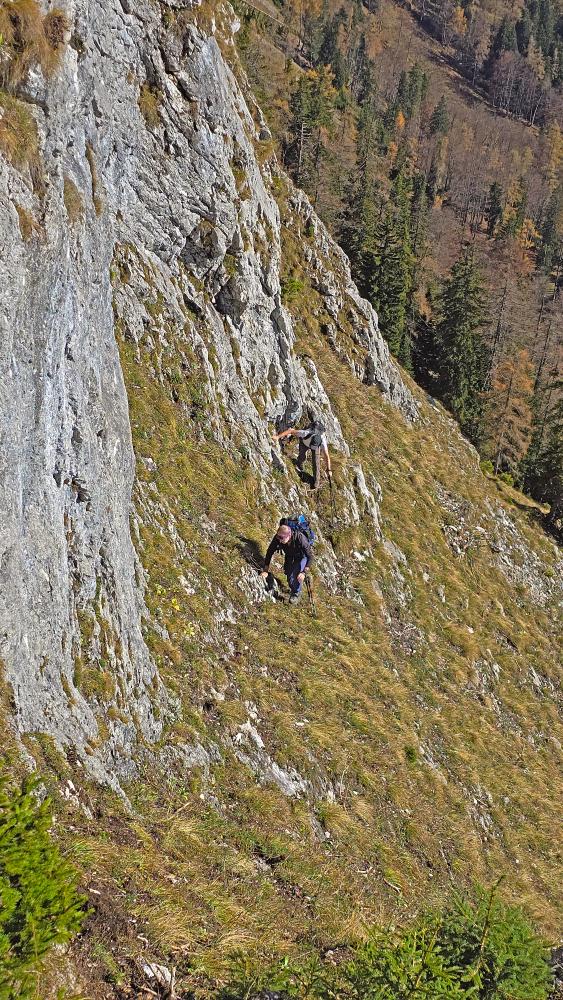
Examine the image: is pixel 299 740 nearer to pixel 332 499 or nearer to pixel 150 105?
pixel 332 499

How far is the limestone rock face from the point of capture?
7031 mm

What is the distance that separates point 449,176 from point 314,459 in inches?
5487

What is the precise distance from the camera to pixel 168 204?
1659 cm

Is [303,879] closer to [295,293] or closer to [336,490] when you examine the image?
[336,490]

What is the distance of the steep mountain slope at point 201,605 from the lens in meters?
6.93

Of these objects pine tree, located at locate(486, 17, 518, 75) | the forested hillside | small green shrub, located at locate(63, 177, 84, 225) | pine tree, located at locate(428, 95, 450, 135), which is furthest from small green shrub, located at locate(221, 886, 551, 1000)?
pine tree, located at locate(486, 17, 518, 75)

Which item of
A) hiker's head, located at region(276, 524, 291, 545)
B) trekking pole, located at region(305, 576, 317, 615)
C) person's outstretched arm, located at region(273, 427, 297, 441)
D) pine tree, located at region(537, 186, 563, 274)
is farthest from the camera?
pine tree, located at region(537, 186, 563, 274)

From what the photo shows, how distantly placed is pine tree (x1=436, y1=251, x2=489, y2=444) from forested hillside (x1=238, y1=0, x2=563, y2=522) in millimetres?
134

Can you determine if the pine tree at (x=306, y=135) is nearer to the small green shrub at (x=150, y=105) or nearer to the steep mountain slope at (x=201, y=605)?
the steep mountain slope at (x=201, y=605)

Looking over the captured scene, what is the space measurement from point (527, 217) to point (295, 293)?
424ft

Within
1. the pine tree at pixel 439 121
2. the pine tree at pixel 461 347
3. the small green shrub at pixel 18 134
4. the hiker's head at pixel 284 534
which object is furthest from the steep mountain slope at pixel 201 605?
the pine tree at pixel 439 121

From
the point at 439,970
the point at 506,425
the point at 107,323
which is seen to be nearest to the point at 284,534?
the point at 107,323

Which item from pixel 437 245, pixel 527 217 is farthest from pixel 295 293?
pixel 527 217

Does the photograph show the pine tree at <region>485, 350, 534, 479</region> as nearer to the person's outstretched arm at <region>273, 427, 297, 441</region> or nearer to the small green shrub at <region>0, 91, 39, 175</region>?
the person's outstretched arm at <region>273, 427, 297, 441</region>
